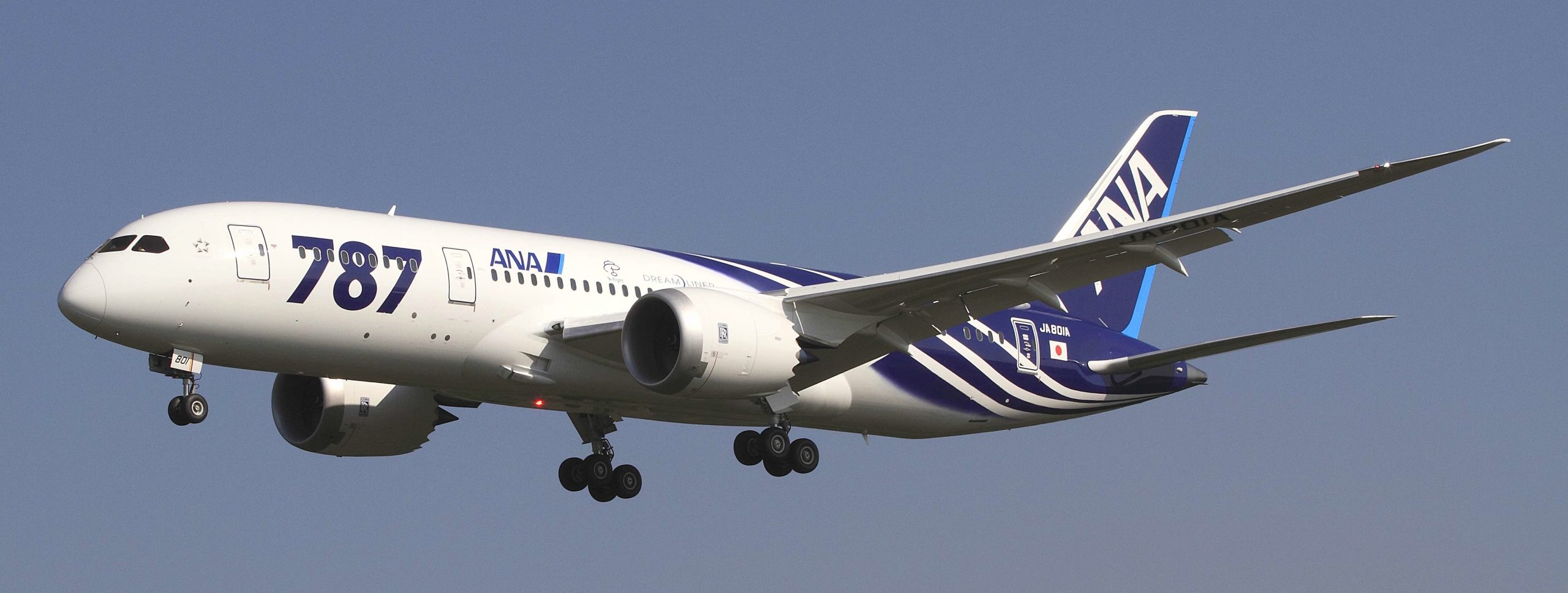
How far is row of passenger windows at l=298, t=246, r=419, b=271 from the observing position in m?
27.0

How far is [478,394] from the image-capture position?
3047cm

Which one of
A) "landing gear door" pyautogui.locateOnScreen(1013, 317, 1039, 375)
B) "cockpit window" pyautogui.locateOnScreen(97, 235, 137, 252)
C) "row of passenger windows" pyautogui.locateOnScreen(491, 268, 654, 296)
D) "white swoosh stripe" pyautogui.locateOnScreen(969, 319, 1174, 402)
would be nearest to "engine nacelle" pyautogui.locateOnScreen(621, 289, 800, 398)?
"row of passenger windows" pyautogui.locateOnScreen(491, 268, 654, 296)

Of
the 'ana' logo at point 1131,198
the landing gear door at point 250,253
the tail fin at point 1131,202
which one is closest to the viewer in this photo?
the landing gear door at point 250,253

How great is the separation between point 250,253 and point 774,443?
9.29 meters

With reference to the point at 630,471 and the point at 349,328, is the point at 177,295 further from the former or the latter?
the point at 630,471

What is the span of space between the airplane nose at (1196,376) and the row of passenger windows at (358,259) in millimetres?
15911

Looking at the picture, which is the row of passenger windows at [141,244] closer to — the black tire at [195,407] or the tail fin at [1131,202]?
the black tire at [195,407]

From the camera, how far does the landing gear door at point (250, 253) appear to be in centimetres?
2653

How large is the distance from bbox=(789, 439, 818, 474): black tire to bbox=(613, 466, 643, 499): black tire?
4562mm

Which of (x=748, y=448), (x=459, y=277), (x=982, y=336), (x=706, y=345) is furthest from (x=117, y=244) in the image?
(x=982, y=336)

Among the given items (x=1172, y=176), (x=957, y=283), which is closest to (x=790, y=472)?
(x=957, y=283)

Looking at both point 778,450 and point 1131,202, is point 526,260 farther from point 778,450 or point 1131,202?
point 1131,202

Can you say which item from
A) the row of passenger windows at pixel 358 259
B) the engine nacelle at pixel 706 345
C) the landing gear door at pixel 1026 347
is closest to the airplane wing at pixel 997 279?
the engine nacelle at pixel 706 345

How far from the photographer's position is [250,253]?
87.5 ft
